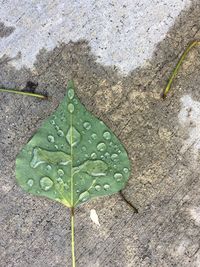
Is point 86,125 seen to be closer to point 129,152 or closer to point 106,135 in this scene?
point 106,135

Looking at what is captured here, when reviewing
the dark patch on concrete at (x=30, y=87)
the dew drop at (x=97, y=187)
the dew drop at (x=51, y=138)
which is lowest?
the dew drop at (x=97, y=187)

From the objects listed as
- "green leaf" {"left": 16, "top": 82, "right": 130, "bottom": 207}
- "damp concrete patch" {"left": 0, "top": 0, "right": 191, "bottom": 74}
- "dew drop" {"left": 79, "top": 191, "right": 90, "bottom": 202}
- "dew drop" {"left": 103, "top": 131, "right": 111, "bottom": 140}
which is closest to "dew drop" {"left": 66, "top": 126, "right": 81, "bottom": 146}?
"green leaf" {"left": 16, "top": 82, "right": 130, "bottom": 207}

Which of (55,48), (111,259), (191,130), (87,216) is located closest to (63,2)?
(55,48)

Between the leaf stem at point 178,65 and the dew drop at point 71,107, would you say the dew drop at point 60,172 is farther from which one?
the leaf stem at point 178,65

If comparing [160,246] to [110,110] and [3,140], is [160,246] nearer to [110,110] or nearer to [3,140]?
[110,110]

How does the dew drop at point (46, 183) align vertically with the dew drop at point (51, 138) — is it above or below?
below

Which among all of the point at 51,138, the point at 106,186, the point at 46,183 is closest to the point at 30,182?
the point at 46,183

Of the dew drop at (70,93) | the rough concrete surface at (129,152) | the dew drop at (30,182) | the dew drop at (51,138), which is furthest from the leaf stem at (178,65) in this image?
the dew drop at (30,182)
